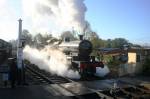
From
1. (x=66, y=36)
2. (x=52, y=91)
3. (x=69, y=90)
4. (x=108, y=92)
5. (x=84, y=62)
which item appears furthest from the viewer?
(x=66, y=36)

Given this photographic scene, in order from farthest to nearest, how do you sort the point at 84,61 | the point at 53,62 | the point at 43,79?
the point at 53,62, the point at 84,61, the point at 43,79

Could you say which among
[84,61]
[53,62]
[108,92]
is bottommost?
[108,92]

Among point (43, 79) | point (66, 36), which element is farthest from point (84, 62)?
point (66, 36)

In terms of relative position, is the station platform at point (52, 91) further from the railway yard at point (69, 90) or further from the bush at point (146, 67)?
the bush at point (146, 67)

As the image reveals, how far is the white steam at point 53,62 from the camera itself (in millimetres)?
22859

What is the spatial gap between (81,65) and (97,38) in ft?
171

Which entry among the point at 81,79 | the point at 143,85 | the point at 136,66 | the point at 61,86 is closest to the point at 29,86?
the point at 61,86

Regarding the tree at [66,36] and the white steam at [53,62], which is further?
the tree at [66,36]

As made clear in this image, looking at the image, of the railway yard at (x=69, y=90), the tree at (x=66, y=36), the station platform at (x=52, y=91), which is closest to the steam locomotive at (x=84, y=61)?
the railway yard at (x=69, y=90)

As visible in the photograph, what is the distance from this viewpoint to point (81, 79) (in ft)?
71.2

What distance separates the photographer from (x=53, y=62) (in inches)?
1024

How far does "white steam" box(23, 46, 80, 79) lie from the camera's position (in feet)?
75.0

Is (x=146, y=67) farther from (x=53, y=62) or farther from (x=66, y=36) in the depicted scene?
(x=66, y=36)

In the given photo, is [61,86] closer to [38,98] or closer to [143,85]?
[38,98]
